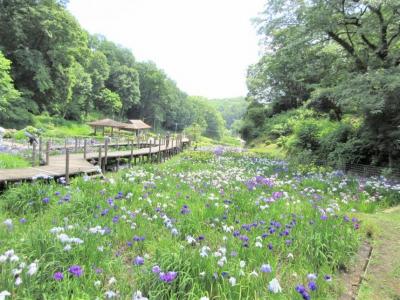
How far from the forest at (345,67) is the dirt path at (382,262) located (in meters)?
4.90

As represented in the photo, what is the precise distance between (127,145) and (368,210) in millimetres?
19494

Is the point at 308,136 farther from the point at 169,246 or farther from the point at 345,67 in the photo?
the point at 169,246

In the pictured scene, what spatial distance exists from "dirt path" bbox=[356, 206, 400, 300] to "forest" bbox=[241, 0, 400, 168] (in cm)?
490

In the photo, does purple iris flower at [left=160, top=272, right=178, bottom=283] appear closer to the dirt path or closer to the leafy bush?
the dirt path

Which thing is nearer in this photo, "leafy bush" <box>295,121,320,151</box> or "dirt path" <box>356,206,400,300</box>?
"dirt path" <box>356,206,400,300</box>

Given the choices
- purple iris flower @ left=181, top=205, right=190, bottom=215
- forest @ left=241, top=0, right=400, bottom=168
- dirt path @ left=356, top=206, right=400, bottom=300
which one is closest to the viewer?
dirt path @ left=356, top=206, right=400, bottom=300

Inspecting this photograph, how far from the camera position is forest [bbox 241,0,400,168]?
9680 mm

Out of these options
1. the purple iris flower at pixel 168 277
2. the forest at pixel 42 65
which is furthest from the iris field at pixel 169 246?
the forest at pixel 42 65

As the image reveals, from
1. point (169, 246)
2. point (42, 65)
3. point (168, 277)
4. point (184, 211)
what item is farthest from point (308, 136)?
point (42, 65)

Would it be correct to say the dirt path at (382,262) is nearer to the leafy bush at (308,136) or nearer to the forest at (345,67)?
the forest at (345,67)

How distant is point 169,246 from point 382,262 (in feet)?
9.12

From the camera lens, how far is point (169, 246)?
350 cm

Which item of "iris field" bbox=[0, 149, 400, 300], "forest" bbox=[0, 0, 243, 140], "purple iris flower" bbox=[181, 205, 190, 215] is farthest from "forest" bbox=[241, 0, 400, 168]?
"forest" bbox=[0, 0, 243, 140]

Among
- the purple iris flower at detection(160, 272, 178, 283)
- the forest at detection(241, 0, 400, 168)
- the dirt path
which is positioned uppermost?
the forest at detection(241, 0, 400, 168)
